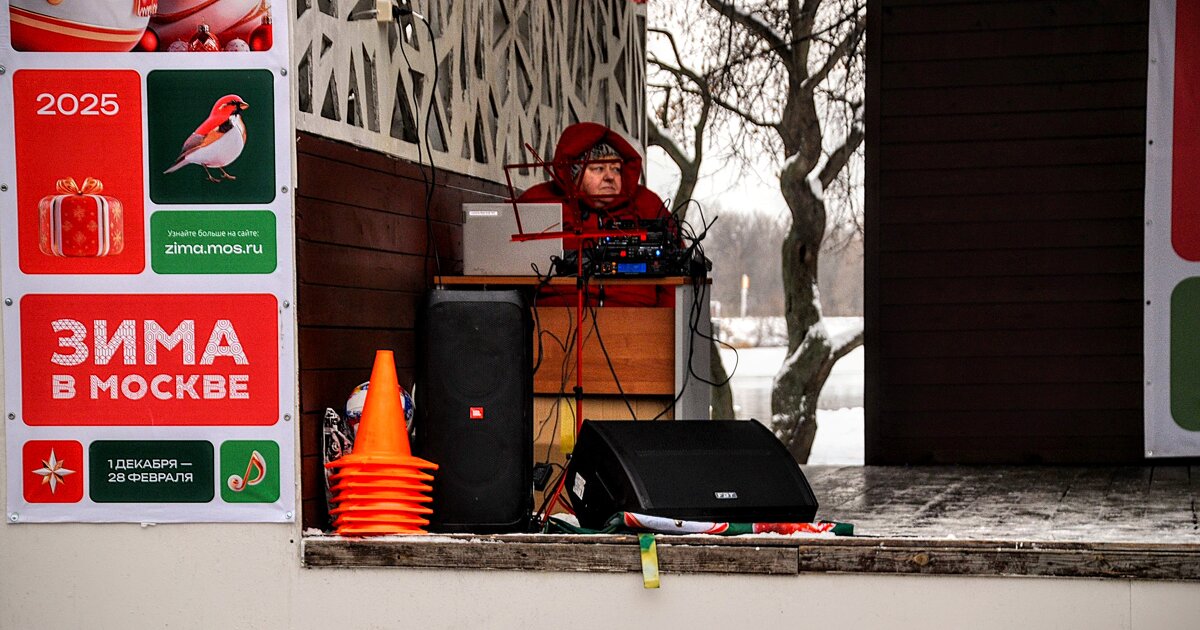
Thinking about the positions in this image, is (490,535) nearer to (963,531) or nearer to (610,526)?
(610,526)

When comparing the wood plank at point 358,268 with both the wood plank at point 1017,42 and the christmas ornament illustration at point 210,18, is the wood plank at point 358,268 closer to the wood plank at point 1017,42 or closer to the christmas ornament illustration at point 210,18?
the christmas ornament illustration at point 210,18

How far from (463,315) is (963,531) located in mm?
1395

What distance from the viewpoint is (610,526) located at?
10.0 feet

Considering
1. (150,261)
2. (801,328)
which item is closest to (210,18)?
(150,261)

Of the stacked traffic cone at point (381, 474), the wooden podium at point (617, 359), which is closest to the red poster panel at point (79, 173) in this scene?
the stacked traffic cone at point (381, 474)

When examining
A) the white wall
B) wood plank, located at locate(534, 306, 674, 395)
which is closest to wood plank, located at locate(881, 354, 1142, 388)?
wood plank, located at locate(534, 306, 674, 395)

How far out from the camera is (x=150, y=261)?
298 cm

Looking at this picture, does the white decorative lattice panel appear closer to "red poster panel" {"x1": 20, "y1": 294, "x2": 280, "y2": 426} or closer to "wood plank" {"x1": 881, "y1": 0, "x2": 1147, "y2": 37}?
"red poster panel" {"x1": 20, "y1": 294, "x2": 280, "y2": 426}

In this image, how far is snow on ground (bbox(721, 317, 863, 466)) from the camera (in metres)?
11.4

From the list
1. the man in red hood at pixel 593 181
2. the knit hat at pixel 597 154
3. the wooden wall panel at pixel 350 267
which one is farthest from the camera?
the knit hat at pixel 597 154

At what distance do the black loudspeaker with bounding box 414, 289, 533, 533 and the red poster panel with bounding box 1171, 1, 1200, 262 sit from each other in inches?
129

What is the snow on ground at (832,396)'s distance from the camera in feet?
37.5

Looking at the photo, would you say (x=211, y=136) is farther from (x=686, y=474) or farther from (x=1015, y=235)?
(x=1015, y=235)

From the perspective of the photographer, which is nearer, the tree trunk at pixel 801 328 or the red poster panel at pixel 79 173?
the red poster panel at pixel 79 173
